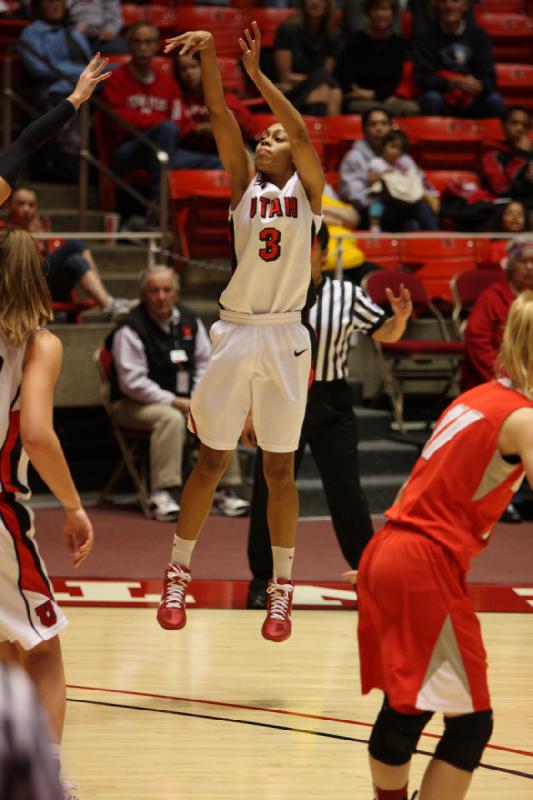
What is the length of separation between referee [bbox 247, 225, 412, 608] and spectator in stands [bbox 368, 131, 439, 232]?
13.0 ft

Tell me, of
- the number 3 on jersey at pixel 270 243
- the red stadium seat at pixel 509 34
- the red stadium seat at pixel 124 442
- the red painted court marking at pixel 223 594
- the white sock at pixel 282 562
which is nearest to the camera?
the number 3 on jersey at pixel 270 243

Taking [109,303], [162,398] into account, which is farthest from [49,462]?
[109,303]

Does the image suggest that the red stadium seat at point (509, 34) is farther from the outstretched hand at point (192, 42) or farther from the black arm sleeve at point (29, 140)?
the black arm sleeve at point (29, 140)

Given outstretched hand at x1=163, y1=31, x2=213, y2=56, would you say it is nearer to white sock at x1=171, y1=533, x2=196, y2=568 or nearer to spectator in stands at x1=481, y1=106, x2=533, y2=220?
white sock at x1=171, y1=533, x2=196, y2=568

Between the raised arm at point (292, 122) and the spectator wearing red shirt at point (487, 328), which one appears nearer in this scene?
the raised arm at point (292, 122)

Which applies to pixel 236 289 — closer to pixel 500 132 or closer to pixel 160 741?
pixel 160 741

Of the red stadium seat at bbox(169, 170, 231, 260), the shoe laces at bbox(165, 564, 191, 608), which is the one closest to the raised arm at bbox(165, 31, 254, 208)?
the shoe laces at bbox(165, 564, 191, 608)

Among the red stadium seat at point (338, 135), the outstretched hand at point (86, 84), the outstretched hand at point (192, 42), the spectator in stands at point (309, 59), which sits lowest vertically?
the red stadium seat at point (338, 135)

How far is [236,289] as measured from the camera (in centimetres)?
514

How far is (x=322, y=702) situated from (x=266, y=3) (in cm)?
912

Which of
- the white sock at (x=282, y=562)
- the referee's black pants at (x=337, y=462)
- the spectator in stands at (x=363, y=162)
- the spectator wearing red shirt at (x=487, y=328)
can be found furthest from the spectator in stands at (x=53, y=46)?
the white sock at (x=282, y=562)

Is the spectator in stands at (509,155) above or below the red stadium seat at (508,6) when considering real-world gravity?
below

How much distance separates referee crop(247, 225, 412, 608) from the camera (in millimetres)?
6312

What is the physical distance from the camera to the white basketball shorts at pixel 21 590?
11.3 feet
